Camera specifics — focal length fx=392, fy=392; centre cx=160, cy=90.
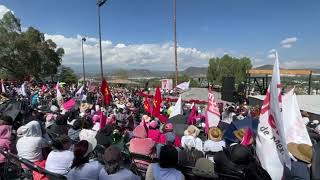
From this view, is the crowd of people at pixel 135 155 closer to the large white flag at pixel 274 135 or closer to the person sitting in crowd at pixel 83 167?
the person sitting in crowd at pixel 83 167

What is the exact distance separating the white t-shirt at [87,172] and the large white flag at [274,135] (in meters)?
2.05

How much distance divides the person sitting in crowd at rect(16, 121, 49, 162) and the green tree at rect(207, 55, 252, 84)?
111 metres

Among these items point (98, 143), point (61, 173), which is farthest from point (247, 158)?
point (98, 143)

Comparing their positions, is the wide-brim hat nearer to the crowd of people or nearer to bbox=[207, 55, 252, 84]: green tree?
the crowd of people

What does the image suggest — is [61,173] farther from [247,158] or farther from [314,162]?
[314,162]

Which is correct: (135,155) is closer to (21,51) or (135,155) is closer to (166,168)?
(166,168)

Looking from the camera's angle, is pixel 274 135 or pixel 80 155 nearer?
pixel 274 135

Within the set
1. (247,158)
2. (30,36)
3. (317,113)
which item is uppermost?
(30,36)

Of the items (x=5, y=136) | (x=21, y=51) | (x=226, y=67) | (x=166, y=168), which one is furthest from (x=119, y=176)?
(x=226, y=67)

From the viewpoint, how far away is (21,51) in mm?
62688

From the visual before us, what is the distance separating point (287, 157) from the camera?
15.5ft

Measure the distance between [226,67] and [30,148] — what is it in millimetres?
113379

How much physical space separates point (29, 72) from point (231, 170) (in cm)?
6341

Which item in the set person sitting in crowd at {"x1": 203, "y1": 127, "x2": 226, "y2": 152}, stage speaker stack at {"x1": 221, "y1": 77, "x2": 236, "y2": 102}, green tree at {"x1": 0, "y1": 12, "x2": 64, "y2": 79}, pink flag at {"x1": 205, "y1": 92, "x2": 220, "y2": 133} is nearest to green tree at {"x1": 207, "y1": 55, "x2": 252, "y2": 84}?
green tree at {"x1": 0, "y1": 12, "x2": 64, "y2": 79}
